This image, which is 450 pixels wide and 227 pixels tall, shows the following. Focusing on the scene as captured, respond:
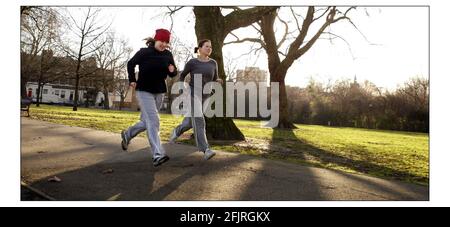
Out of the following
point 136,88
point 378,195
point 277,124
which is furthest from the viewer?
point 277,124

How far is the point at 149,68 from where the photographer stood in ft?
18.8

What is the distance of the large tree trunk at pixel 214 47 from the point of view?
1077 centimetres

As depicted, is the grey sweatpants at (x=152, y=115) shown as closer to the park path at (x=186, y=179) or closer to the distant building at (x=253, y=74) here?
the park path at (x=186, y=179)

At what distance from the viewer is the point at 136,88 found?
5.79m

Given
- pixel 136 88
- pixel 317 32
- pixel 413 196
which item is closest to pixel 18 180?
pixel 136 88

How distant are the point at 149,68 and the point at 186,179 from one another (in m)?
1.65

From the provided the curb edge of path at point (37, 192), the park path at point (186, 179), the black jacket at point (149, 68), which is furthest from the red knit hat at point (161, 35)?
the curb edge of path at point (37, 192)

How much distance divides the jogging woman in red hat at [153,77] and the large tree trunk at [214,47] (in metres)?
4.79

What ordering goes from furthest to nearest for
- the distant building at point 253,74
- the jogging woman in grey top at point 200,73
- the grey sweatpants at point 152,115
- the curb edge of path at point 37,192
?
1. the distant building at point 253,74
2. the jogging woman in grey top at point 200,73
3. the grey sweatpants at point 152,115
4. the curb edge of path at point 37,192

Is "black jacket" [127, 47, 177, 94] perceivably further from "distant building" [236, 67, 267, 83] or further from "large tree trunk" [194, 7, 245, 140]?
"distant building" [236, 67, 267, 83]

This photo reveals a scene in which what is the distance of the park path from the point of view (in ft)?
15.0

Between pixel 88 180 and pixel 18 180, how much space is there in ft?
2.55
